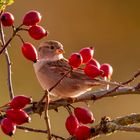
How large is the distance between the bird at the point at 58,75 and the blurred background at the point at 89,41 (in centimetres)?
358

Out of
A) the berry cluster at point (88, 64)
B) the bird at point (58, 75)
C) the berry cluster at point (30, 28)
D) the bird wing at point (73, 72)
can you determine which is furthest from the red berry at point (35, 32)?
the bird wing at point (73, 72)

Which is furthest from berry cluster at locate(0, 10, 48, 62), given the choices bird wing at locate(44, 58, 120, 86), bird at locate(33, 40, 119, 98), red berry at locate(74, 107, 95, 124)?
bird wing at locate(44, 58, 120, 86)

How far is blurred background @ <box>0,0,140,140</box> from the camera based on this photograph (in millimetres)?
12047

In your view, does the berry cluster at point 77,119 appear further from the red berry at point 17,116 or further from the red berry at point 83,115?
the red berry at point 17,116

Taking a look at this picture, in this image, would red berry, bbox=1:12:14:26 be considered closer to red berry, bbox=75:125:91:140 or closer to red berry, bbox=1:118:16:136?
red berry, bbox=1:118:16:136

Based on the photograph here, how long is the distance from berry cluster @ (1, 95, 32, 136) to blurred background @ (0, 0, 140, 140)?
652 cm

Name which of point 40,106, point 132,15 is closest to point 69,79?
point 40,106

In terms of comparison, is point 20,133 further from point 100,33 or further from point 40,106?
point 40,106

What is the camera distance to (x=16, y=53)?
43.0ft

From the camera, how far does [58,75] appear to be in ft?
20.6

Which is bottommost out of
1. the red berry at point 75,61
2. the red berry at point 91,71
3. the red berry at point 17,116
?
the red berry at point 17,116

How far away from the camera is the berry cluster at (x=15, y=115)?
12.8 ft

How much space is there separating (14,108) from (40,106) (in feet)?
0.67

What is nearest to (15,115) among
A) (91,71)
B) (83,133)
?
(83,133)
